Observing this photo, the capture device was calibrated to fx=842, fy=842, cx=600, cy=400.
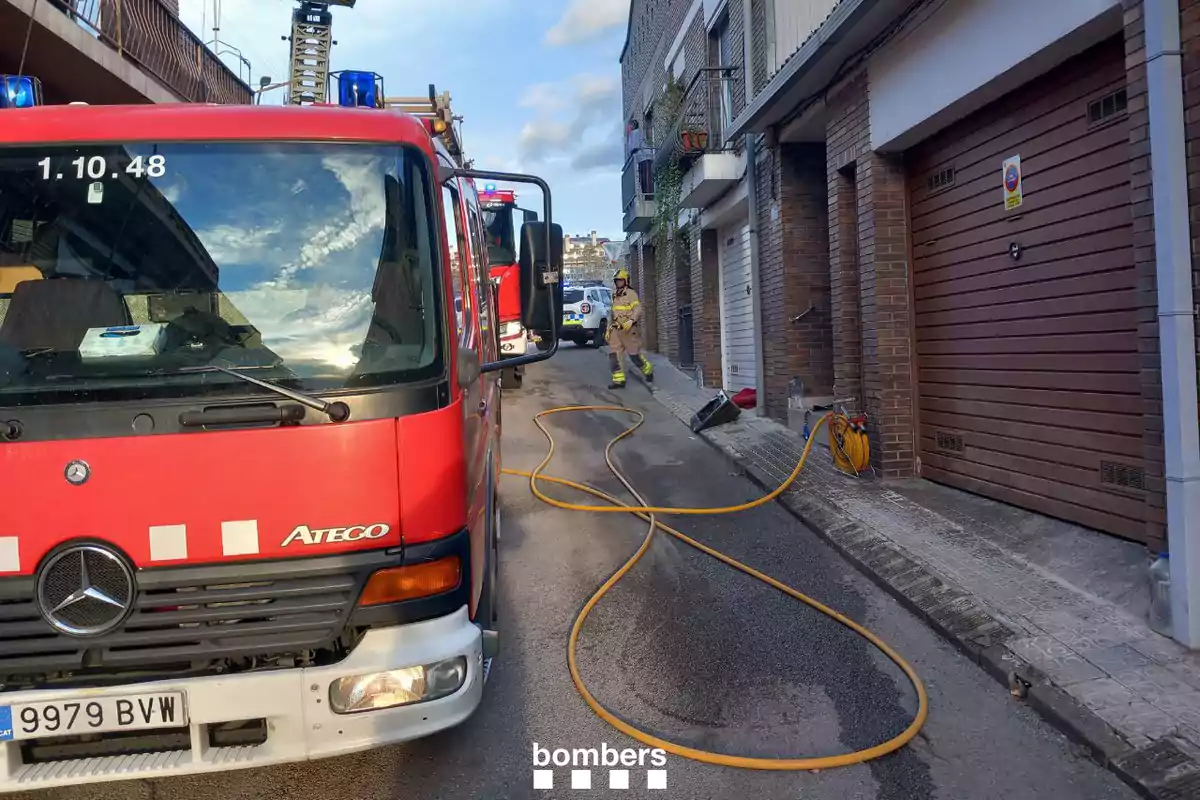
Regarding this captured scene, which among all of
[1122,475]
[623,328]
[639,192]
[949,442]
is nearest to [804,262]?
[949,442]

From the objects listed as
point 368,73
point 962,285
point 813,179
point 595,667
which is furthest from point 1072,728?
point 813,179

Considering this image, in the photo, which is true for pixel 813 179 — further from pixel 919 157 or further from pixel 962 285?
pixel 962 285

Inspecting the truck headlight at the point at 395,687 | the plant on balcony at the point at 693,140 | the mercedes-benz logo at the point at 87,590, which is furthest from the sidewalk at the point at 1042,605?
the plant on balcony at the point at 693,140

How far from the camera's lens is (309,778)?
128 inches

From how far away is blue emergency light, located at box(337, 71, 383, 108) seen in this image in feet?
14.3

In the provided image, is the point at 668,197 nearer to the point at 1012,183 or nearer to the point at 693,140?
the point at 693,140

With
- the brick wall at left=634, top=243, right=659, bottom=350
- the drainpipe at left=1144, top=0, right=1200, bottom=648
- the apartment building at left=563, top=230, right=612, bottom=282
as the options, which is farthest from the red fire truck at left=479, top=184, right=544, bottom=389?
the apartment building at left=563, top=230, right=612, bottom=282

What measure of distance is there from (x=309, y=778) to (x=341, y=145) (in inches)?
95.0

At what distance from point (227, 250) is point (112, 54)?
7573mm

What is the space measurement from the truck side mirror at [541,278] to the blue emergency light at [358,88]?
1.26 metres

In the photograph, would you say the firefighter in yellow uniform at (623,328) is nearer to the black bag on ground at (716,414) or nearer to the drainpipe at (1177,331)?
the black bag on ground at (716,414)

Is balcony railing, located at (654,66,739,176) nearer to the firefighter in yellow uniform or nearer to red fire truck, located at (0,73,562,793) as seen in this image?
the firefighter in yellow uniform

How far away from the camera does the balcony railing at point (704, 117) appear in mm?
12344

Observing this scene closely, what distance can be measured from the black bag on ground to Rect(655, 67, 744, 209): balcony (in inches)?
133
